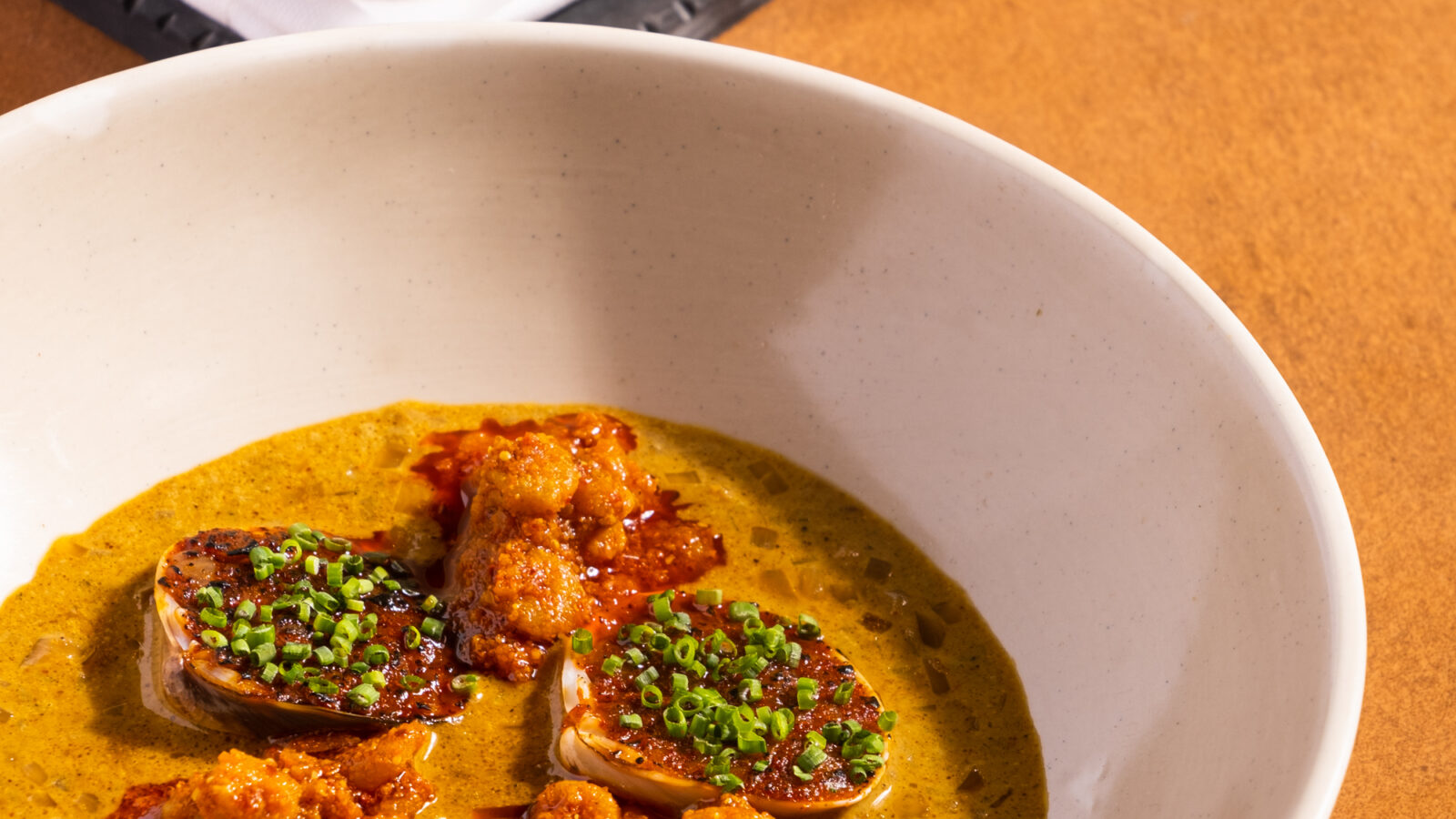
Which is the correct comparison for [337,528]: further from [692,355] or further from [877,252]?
[877,252]

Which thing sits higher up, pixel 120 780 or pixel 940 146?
pixel 940 146

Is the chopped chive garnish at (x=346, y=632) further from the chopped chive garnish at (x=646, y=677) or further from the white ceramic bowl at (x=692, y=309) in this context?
the white ceramic bowl at (x=692, y=309)

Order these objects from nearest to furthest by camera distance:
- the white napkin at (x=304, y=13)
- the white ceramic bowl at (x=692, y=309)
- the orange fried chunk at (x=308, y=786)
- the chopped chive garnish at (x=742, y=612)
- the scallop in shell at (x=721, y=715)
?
the orange fried chunk at (x=308, y=786) < the scallop in shell at (x=721, y=715) < the white ceramic bowl at (x=692, y=309) < the chopped chive garnish at (x=742, y=612) < the white napkin at (x=304, y=13)

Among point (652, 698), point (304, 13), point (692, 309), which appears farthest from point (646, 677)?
point (304, 13)

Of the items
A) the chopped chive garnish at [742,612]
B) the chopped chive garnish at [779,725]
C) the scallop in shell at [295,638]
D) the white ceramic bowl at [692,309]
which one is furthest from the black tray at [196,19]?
the chopped chive garnish at [779,725]

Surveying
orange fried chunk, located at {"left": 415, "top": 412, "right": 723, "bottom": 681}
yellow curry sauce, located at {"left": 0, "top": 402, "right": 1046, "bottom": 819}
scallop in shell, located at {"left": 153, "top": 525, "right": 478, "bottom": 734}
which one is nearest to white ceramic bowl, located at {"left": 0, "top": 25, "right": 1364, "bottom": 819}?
yellow curry sauce, located at {"left": 0, "top": 402, "right": 1046, "bottom": 819}

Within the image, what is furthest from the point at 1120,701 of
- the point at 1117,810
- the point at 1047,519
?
the point at 1047,519
